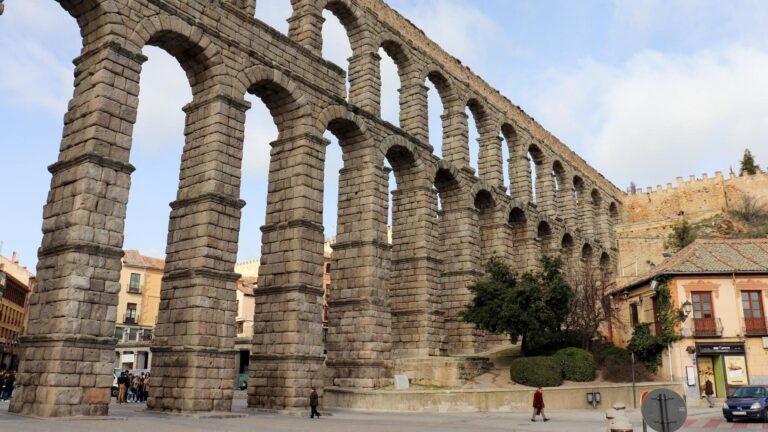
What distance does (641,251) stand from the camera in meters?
54.1

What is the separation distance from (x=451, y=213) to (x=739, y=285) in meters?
14.5

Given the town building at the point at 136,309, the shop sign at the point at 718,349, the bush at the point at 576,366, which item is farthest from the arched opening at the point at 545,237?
the town building at the point at 136,309

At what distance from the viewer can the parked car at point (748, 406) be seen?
1941cm

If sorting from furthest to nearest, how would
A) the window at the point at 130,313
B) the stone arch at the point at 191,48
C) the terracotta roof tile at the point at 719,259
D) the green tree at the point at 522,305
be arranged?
the window at the point at 130,313, the terracotta roof tile at the point at 719,259, the green tree at the point at 522,305, the stone arch at the point at 191,48

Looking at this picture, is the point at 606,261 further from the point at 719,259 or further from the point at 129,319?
the point at 129,319

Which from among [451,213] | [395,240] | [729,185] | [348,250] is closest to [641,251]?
[729,185]

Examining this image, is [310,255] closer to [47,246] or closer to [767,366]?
[47,246]

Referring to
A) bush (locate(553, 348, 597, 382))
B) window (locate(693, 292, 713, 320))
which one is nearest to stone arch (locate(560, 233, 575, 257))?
window (locate(693, 292, 713, 320))

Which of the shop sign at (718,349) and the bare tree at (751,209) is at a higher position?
the bare tree at (751,209)

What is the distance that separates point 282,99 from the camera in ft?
74.4

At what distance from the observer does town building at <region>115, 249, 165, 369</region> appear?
167ft

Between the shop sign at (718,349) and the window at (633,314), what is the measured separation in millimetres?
4681

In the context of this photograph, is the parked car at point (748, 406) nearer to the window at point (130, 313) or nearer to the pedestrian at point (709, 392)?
the pedestrian at point (709, 392)

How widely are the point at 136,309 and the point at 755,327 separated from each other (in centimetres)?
4621
